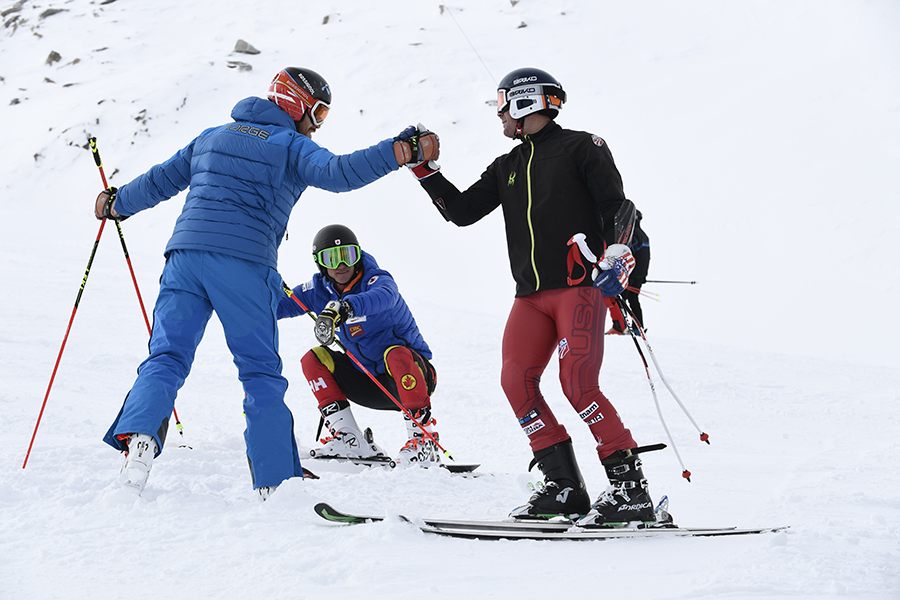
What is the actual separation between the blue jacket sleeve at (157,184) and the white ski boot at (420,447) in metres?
2.24

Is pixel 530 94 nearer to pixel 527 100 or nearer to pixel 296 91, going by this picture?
pixel 527 100

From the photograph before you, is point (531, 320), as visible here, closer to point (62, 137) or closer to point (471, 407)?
point (471, 407)

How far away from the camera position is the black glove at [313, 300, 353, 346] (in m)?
4.43

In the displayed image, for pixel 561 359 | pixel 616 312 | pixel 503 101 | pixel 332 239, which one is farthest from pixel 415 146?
pixel 332 239

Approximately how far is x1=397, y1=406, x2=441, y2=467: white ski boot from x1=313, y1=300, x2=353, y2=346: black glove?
964 millimetres

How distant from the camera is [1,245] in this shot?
13422 millimetres

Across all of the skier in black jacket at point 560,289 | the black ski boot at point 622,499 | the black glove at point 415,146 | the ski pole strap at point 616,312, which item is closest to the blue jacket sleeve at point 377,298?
the skier in black jacket at point 560,289

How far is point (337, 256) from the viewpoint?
5281 mm

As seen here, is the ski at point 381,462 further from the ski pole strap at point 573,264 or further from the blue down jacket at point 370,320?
the ski pole strap at point 573,264

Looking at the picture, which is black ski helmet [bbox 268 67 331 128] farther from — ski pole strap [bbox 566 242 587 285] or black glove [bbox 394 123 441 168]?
ski pole strap [bbox 566 242 587 285]

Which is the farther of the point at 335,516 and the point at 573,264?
the point at 573,264

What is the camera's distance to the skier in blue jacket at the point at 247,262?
11.6 feet

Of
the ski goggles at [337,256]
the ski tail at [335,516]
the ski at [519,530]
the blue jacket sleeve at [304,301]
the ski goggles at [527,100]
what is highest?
the ski goggles at [527,100]

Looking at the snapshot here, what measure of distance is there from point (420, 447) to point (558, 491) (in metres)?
1.67
